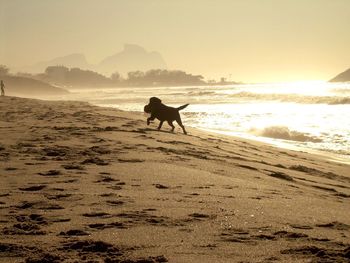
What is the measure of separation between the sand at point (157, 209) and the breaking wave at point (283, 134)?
771 centimetres

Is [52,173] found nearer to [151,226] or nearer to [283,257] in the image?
[151,226]

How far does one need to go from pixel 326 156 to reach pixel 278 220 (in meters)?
7.84

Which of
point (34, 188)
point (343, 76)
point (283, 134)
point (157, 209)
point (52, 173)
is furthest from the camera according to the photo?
point (343, 76)

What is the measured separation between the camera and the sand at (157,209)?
250cm

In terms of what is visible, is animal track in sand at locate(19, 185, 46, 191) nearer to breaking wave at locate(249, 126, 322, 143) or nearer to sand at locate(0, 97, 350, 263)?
sand at locate(0, 97, 350, 263)

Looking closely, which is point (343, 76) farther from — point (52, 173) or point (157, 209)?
point (157, 209)

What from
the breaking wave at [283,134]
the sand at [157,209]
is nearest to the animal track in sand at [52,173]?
the sand at [157,209]

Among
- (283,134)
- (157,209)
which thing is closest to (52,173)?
(157,209)

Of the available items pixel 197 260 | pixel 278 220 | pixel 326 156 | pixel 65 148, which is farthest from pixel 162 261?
pixel 326 156

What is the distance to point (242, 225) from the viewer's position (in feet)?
9.93

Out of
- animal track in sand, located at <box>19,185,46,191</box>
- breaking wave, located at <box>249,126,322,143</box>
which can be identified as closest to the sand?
animal track in sand, located at <box>19,185,46,191</box>

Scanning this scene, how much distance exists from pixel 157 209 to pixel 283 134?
478 inches

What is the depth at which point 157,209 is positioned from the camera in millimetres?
3381

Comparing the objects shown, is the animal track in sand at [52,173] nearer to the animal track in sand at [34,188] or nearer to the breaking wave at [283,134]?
the animal track in sand at [34,188]
